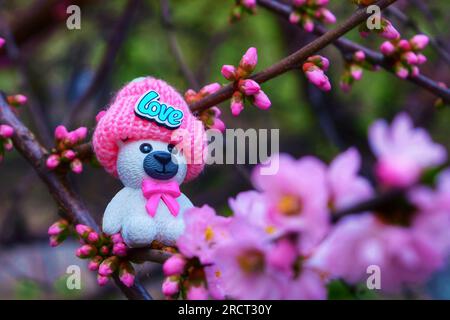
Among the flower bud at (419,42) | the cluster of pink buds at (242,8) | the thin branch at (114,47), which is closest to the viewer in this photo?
the flower bud at (419,42)

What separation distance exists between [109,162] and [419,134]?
560mm

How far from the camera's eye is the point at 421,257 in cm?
53

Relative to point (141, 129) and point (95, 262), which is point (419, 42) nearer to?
point (141, 129)

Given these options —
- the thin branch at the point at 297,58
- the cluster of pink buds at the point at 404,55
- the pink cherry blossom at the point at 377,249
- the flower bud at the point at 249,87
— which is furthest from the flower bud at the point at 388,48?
the pink cherry blossom at the point at 377,249

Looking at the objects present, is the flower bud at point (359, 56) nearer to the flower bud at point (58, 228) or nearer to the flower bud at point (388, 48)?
the flower bud at point (388, 48)

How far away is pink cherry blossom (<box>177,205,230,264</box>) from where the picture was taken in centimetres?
74

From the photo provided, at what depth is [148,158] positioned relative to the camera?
0.90m

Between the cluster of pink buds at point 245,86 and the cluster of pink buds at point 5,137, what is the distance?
0.41 metres

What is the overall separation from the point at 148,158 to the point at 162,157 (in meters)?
0.02

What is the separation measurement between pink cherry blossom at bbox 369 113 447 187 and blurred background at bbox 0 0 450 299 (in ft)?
6.19

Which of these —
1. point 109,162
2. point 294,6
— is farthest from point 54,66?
point 109,162

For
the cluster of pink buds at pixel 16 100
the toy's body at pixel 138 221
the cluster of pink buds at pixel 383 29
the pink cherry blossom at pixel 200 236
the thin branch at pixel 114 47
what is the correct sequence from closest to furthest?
the pink cherry blossom at pixel 200 236 → the toy's body at pixel 138 221 → the cluster of pink buds at pixel 383 29 → the cluster of pink buds at pixel 16 100 → the thin branch at pixel 114 47

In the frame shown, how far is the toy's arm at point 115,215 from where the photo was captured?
2.98ft

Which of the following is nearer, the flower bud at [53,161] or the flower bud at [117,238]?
the flower bud at [117,238]
